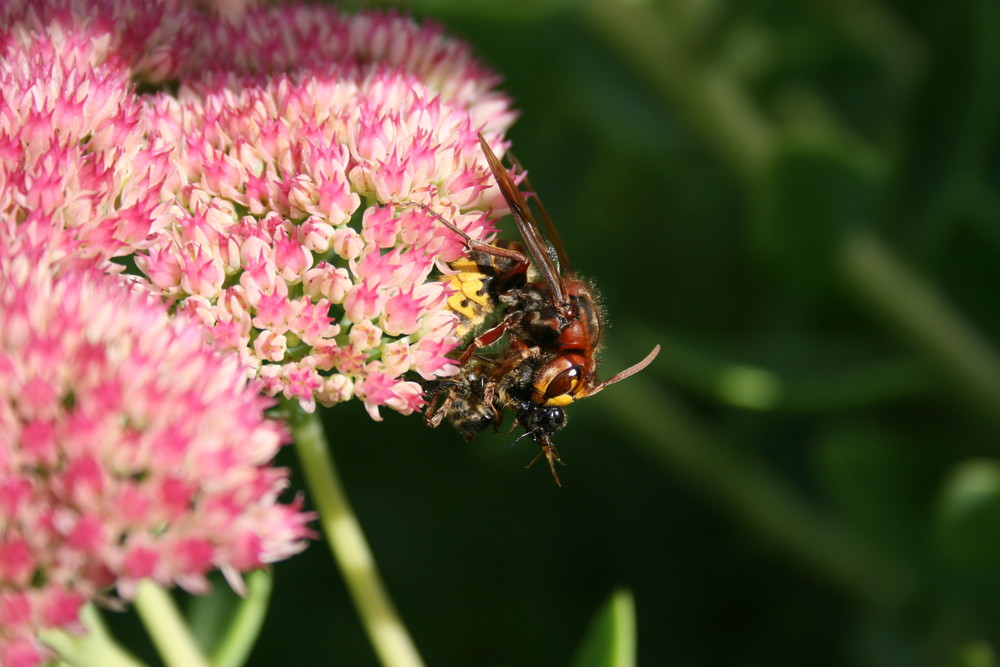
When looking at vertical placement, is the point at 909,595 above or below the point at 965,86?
below

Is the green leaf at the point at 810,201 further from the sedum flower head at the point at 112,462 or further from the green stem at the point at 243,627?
the sedum flower head at the point at 112,462

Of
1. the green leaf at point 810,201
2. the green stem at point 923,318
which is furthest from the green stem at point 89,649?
the green stem at point 923,318

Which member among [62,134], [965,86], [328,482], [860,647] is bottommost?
[860,647]

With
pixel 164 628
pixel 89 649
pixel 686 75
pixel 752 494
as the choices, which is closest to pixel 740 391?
pixel 752 494

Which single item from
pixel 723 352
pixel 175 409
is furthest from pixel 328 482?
pixel 723 352

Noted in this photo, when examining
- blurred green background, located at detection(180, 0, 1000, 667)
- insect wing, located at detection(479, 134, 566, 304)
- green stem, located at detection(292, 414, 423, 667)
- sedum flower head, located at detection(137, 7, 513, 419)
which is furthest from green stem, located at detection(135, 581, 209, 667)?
blurred green background, located at detection(180, 0, 1000, 667)

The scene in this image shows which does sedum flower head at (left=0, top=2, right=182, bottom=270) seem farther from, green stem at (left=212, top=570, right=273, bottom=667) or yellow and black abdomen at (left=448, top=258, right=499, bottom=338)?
green stem at (left=212, top=570, right=273, bottom=667)

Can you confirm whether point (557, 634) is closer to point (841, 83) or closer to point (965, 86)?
point (965, 86)
